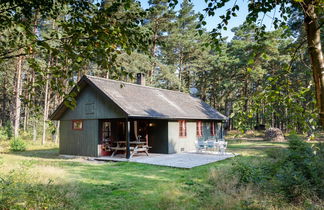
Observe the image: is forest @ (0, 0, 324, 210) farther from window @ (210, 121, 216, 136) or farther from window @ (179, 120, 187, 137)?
window @ (210, 121, 216, 136)

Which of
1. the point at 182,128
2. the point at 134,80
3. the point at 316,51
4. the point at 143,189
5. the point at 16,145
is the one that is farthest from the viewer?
the point at 16,145

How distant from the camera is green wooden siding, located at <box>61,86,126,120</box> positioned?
14.3 m

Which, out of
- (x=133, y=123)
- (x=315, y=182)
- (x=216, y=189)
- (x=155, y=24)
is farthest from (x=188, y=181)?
(x=155, y=24)

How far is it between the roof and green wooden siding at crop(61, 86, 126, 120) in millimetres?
545

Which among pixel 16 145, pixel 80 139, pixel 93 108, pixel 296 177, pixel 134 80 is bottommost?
pixel 16 145

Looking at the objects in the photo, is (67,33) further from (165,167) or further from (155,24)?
(155,24)

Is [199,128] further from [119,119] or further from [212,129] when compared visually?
[119,119]

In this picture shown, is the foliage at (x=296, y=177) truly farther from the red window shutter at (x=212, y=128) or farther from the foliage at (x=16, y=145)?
the foliage at (x=16, y=145)

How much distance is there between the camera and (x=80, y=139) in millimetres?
15727

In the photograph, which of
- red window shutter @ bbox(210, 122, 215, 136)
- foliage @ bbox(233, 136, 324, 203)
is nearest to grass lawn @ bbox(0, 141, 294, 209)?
foliage @ bbox(233, 136, 324, 203)

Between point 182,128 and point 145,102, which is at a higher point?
point 145,102

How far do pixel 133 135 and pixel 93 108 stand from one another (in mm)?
3655

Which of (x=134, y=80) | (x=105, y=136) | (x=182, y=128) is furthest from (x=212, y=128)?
(x=134, y=80)

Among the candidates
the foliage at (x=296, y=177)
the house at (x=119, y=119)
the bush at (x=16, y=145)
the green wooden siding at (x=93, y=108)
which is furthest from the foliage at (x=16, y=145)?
the foliage at (x=296, y=177)
